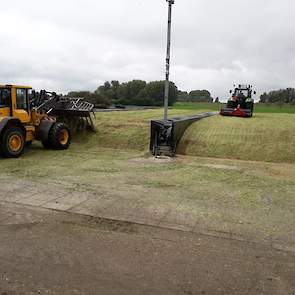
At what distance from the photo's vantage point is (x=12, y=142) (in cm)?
1192

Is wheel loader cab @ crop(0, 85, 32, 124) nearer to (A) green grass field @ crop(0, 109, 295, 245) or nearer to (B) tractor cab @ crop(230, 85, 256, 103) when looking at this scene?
(A) green grass field @ crop(0, 109, 295, 245)

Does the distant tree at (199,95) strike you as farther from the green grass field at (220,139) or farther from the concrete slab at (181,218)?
the concrete slab at (181,218)

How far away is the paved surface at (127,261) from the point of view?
3.98 m

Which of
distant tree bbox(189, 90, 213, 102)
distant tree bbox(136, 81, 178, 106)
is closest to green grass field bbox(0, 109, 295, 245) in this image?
distant tree bbox(136, 81, 178, 106)

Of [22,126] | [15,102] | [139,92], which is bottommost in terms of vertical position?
[22,126]

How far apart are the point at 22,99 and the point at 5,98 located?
0.61 m

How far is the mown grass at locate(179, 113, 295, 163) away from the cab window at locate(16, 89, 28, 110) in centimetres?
547

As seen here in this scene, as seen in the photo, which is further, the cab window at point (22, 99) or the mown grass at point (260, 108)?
the mown grass at point (260, 108)

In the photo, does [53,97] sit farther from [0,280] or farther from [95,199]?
[0,280]

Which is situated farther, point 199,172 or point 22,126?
point 22,126

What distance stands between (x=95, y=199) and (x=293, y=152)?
8.05 metres

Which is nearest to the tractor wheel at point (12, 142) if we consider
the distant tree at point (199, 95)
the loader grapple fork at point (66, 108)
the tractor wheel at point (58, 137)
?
the tractor wheel at point (58, 137)

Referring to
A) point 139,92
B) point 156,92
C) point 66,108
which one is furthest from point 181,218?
point 139,92

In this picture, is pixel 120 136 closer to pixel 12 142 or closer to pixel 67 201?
pixel 12 142
